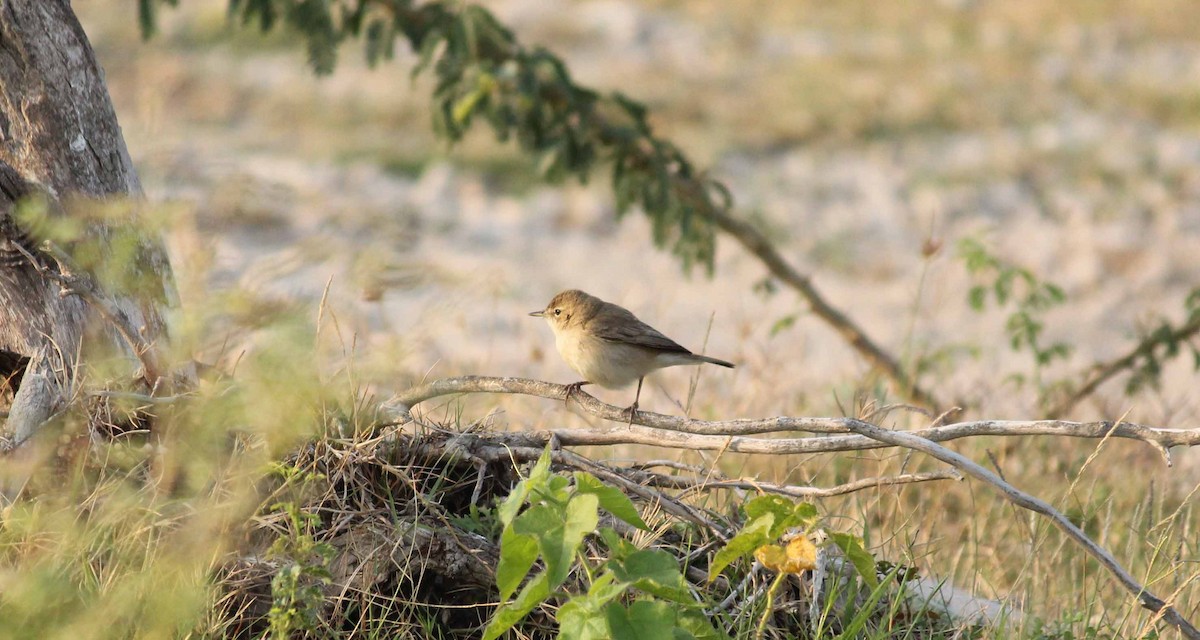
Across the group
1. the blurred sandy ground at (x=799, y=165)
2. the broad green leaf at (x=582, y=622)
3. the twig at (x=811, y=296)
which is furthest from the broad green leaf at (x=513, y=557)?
the twig at (x=811, y=296)

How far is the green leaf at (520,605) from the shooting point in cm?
314

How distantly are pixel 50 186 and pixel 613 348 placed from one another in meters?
2.27

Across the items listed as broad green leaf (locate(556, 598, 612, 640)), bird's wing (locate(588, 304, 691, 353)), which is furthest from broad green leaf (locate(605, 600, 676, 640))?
bird's wing (locate(588, 304, 691, 353))

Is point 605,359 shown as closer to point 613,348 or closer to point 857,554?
point 613,348

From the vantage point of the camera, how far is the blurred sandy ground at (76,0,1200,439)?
1005cm

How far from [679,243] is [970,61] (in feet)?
34.5

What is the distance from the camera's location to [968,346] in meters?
7.59

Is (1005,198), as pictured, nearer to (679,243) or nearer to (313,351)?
(679,243)

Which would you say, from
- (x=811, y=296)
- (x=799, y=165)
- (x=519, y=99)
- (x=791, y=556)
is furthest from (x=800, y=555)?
(x=799, y=165)

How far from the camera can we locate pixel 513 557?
3205 mm

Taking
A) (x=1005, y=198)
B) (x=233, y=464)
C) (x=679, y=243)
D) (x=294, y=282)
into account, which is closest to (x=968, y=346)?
(x=679, y=243)

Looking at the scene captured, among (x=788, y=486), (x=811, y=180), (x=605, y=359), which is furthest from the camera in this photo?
(x=811, y=180)

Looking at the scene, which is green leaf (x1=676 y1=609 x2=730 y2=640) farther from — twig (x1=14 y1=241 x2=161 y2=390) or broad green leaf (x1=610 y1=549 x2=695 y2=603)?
twig (x1=14 y1=241 x2=161 y2=390)

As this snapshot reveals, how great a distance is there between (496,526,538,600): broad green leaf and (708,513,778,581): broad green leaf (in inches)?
21.7
